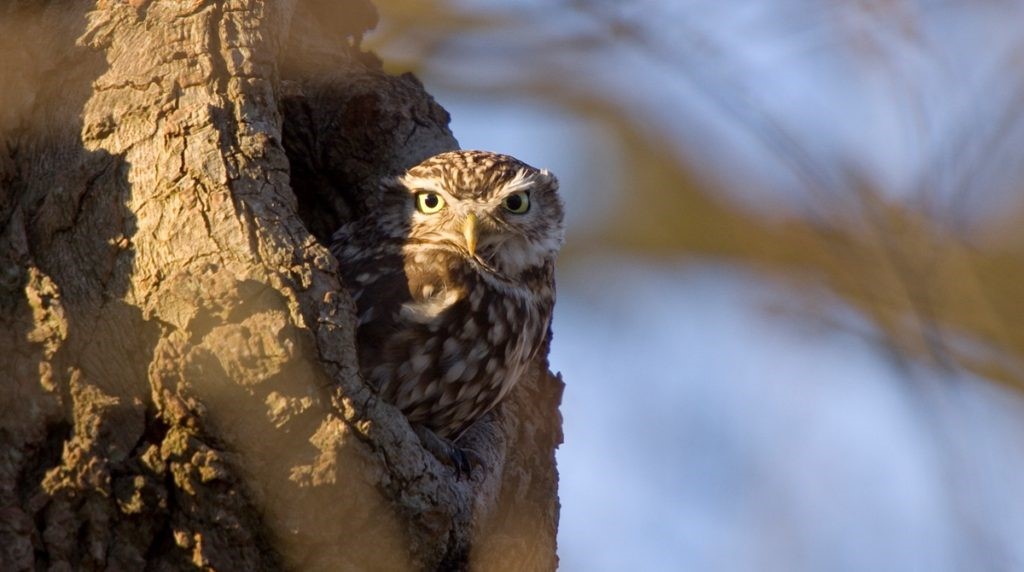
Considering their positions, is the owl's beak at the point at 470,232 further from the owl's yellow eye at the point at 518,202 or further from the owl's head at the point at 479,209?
the owl's yellow eye at the point at 518,202

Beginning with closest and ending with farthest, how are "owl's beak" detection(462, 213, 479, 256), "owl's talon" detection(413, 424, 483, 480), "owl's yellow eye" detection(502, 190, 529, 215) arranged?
"owl's talon" detection(413, 424, 483, 480) → "owl's beak" detection(462, 213, 479, 256) → "owl's yellow eye" detection(502, 190, 529, 215)

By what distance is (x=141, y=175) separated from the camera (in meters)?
3.34

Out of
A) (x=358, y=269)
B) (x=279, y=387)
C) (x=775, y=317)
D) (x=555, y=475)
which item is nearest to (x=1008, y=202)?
(x=775, y=317)

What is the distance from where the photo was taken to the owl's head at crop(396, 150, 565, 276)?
4.58 metres

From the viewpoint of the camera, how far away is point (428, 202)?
4.69 meters

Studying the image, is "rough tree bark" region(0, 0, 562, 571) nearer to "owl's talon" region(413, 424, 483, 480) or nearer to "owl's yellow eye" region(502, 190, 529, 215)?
"owl's talon" region(413, 424, 483, 480)

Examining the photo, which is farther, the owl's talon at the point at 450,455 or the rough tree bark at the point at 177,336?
the owl's talon at the point at 450,455

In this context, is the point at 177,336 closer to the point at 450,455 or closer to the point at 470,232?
the point at 450,455

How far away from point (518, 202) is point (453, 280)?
0.68 m

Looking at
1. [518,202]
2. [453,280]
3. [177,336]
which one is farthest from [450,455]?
[518,202]

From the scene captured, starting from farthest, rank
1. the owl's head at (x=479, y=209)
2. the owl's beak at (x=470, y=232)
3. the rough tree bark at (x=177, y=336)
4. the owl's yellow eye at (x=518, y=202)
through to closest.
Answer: the owl's yellow eye at (x=518, y=202) < the owl's head at (x=479, y=209) < the owl's beak at (x=470, y=232) < the rough tree bark at (x=177, y=336)

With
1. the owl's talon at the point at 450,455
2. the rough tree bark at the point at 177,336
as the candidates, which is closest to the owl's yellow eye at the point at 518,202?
the owl's talon at the point at 450,455

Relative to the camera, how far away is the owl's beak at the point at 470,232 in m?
4.43

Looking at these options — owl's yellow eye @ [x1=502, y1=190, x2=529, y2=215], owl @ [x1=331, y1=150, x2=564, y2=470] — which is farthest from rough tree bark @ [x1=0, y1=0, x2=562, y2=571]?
owl's yellow eye @ [x1=502, y1=190, x2=529, y2=215]
